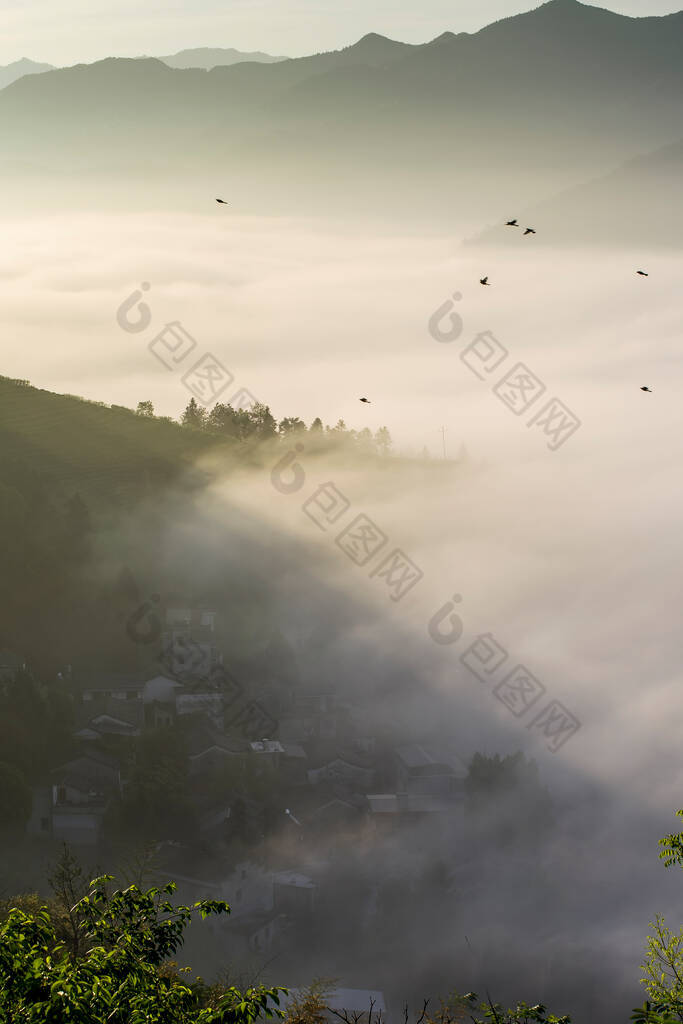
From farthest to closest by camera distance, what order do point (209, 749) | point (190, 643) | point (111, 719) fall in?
point (190, 643), point (111, 719), point (209, 749)

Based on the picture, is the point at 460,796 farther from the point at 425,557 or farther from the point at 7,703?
the point at 425,557

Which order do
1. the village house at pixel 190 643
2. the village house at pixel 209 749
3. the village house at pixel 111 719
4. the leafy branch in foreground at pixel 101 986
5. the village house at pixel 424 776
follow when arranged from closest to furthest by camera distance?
the leafy branch in foreground at pixel 101 986, the village house at pixel 209 749, the village house at pixel 111 719, the village house at pixel 424 776, the village house at pixel 190 643

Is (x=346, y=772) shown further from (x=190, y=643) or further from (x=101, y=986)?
(x=101, y=986)

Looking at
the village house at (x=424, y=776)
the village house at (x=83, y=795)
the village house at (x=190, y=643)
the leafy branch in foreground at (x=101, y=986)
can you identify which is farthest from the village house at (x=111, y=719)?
the leafy branch in foreground at (x=101, y=986)

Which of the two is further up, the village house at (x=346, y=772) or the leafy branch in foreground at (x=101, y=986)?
the village house at (x=346, y=772)

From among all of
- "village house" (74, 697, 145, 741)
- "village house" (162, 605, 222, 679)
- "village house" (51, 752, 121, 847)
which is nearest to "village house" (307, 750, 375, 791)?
"village house" (162, 605, 222, 679)

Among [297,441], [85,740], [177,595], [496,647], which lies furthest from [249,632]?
[297,441]

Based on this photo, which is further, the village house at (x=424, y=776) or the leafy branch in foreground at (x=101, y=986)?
the village house at (x=424, y=776)

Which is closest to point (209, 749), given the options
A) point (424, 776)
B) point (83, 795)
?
point (83, 795)

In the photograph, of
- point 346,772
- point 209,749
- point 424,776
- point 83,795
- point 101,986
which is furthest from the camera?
point 424,776

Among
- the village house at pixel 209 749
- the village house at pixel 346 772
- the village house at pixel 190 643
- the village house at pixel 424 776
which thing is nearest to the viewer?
the village house at pixel 209 749

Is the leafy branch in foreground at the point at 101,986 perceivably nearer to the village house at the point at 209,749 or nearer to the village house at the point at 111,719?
the village house at the point at 209,749
